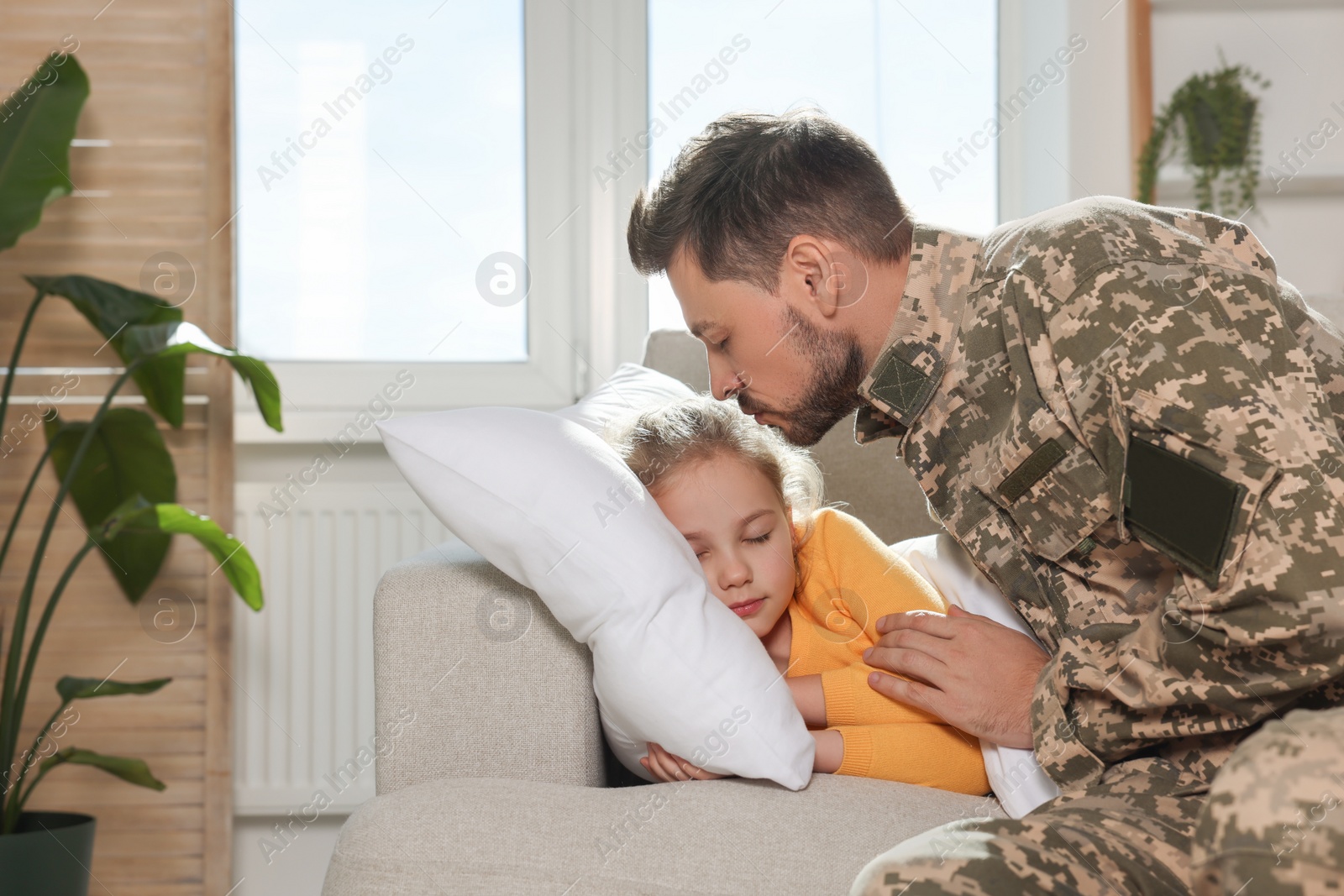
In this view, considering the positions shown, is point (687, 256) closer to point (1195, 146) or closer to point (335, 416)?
point (335, 416)

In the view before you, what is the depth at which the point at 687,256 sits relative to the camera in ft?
3.73

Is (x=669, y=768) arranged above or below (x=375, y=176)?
below

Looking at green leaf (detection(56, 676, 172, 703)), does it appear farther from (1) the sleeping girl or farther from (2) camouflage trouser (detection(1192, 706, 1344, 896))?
(2) camouflage trouser (detection(1192, 706, 1344, 896))

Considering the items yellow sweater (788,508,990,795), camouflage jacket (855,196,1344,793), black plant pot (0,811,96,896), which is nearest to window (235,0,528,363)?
black plant pot (0,811,96,896)

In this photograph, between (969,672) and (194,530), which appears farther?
(194,530)

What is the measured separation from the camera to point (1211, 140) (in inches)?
80.7

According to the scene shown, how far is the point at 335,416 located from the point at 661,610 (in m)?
1.30

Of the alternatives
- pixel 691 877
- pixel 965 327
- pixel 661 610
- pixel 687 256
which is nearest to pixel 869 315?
pixel 965 327

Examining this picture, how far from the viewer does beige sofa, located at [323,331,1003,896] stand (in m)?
0.80

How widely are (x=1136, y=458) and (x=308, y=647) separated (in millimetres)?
1650

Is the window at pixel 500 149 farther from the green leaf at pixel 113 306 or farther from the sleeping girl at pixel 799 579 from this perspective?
the sleeping girl at pixel 799 579

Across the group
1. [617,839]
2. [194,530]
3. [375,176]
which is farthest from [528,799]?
[375,176]

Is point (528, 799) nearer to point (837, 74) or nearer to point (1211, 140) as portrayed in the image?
point (837, 74)

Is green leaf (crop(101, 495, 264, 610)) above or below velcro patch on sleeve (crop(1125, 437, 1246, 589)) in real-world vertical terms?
below
